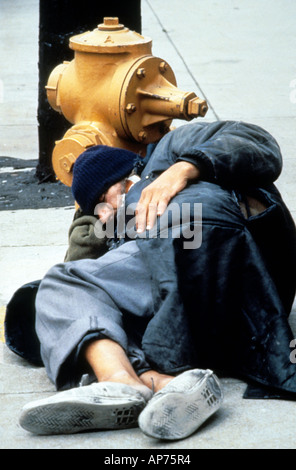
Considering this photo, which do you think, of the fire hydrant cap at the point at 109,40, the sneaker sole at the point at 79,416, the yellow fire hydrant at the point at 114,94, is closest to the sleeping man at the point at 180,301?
the sneaker sole at the point at 79,416

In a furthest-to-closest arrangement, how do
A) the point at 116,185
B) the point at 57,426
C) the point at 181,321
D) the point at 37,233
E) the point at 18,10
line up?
the point at 18,10
the point at 37,233
the point at 116,185
the point at 181,321
the point at 57,426

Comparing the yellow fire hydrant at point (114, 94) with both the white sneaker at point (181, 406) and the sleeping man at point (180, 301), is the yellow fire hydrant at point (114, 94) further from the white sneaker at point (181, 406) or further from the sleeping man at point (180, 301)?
the white sneaker at point (181, 406)

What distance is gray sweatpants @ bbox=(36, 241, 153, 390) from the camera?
9.21ft

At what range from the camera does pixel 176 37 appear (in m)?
9.61

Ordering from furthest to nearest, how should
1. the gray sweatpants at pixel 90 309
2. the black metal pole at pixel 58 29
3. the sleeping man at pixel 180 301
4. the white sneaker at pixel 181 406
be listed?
the black metal pole at pixel 58 29 < the gray sweatpants at pixel 90 309 < the sleeping man at pixel 180 301 < the white sneaker at pixel 181 406

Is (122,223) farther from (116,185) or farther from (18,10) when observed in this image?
(18,10)

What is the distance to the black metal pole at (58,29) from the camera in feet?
16.1

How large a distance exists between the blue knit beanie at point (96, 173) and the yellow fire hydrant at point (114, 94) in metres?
0.54

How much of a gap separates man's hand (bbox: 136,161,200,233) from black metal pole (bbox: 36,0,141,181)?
2060mm

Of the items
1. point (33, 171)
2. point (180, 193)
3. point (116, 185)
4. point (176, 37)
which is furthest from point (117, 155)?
point (176, 37)

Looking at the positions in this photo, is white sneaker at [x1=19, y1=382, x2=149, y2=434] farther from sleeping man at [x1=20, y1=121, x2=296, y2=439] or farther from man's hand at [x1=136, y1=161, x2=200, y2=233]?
man's hand at [x1=136, y1=161, x2=200, y2=233]

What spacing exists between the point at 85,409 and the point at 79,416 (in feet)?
0.14

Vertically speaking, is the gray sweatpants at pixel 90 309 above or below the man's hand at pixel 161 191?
below

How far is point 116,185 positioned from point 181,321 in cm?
74
